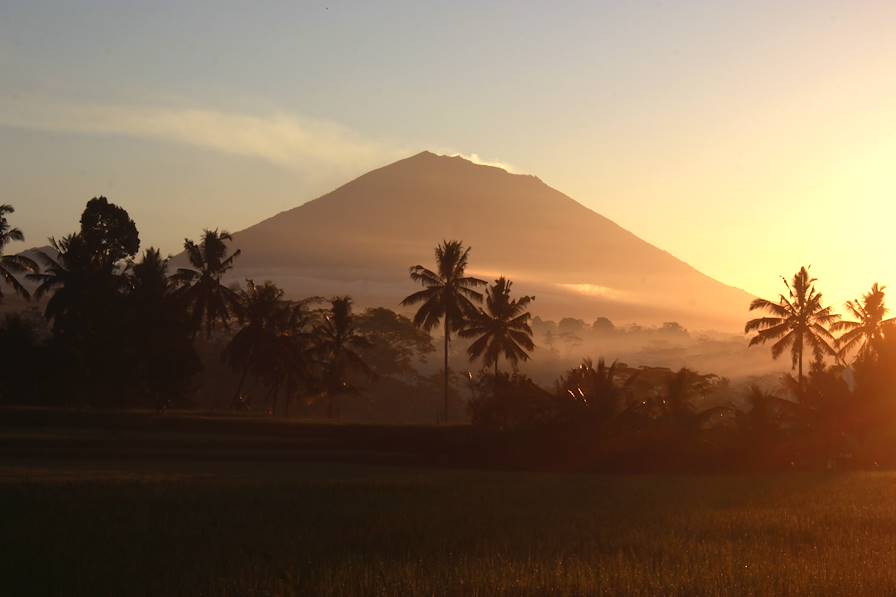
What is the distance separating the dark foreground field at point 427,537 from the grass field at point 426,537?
5 centimetres

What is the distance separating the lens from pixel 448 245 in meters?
72.4

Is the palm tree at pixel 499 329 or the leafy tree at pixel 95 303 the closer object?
the leafy tree at pixel 95 303

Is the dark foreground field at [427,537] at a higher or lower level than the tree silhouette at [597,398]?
lower

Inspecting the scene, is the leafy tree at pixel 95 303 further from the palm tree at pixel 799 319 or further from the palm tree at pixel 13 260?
the palm tree at pixel 799 319

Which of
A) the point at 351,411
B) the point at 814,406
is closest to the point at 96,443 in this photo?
the point at 814,406

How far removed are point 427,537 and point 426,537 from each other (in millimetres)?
24

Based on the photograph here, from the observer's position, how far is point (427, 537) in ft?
60.0

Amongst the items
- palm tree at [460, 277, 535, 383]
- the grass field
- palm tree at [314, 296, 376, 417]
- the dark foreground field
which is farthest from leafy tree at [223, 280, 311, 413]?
the grass field

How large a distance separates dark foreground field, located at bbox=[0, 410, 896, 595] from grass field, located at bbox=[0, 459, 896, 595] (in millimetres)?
51

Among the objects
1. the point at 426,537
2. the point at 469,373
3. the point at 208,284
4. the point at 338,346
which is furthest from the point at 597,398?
the point at 208,284

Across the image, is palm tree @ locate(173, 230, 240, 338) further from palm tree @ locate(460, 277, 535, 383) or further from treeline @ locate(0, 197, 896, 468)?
palm tree @ locate(460, 277, 535, 383)

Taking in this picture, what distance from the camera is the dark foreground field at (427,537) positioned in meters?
14.0

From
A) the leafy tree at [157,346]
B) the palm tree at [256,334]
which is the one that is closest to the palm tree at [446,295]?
the palm tree at [256,334]

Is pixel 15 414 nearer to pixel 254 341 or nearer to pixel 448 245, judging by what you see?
pixel 254 341
